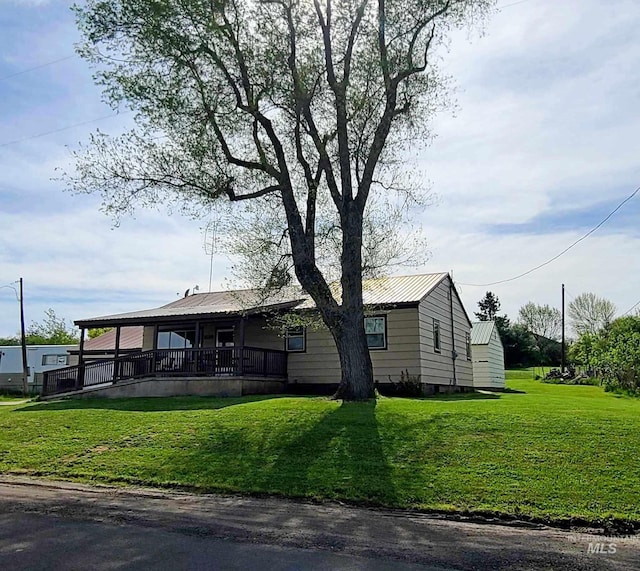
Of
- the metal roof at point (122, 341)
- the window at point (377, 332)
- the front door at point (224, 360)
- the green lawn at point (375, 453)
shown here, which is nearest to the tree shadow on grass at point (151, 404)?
the green lawn at point (375, 453)

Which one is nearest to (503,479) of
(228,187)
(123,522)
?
(123,522)

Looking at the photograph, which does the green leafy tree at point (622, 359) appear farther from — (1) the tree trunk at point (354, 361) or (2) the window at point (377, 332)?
(1) the tree trunk at point (354, 361)

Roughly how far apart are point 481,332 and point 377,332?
44.7 feet

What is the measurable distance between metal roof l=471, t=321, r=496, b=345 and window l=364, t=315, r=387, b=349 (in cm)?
1247

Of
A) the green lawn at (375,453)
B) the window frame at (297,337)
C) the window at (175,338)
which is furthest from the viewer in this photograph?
the window at (175,338)

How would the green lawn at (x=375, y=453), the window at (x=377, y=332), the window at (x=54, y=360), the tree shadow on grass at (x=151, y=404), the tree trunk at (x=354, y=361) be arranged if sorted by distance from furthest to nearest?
the window at (x=54, y=360) → the window at (x=377, y=332) → the tree shadow on grass at (x=151, y=404) → the tree trunk at (x=354, y=361) → the green lawn at (x=375, y=453)

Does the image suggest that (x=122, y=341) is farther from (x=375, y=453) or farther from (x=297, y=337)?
(x=375, y=453)

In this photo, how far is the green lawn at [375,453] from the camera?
7.37 m

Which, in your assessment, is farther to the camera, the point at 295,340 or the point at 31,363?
the point at 31,363

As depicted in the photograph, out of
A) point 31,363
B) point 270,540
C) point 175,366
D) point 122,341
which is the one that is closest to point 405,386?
point 175,366

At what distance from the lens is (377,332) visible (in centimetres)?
1967

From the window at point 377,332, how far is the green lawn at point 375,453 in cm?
580

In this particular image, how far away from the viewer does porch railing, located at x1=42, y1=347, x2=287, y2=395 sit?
18859mm

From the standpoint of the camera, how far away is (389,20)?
14555 millimetres
